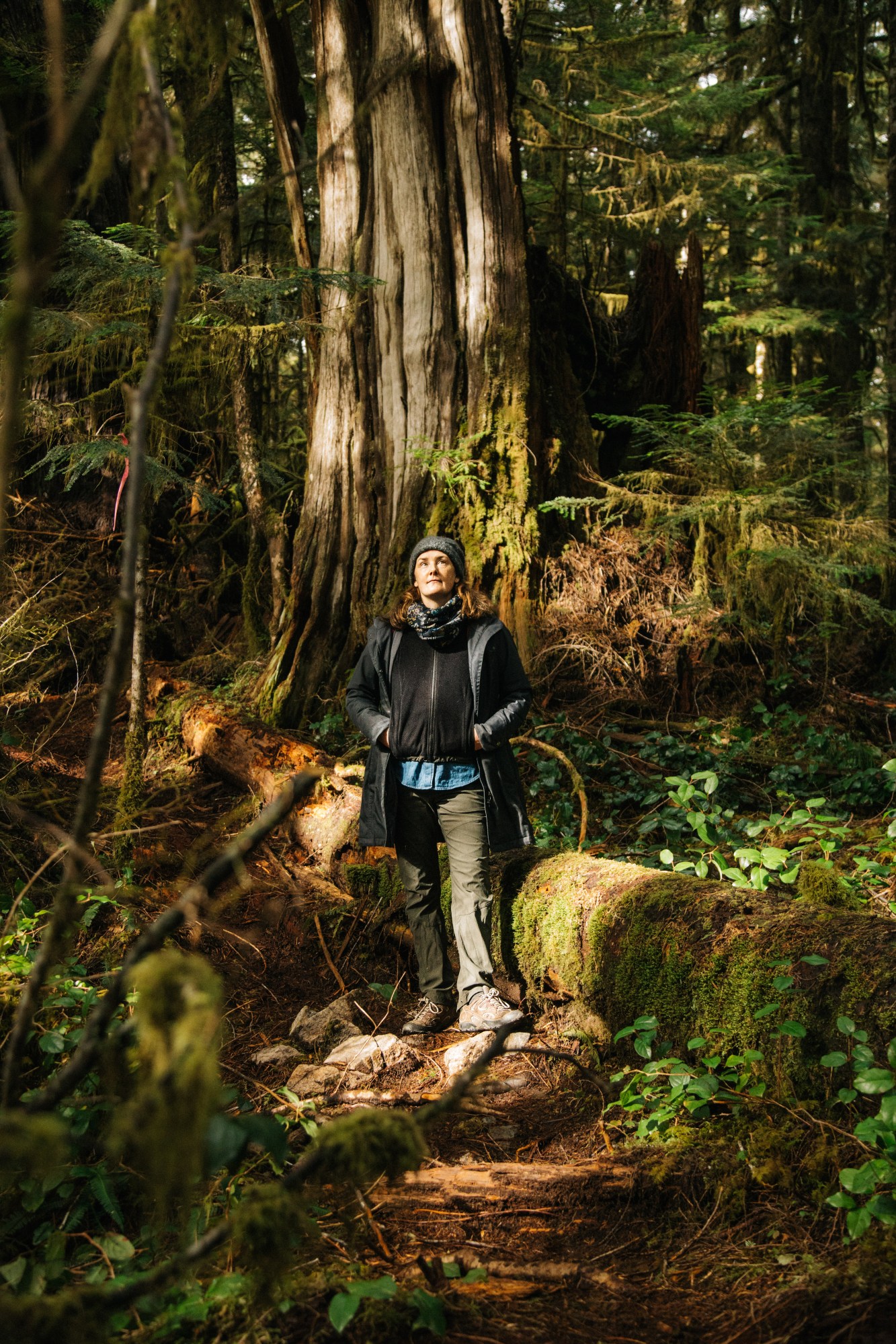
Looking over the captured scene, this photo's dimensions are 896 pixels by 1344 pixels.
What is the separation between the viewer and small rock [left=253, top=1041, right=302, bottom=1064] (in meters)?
3.79

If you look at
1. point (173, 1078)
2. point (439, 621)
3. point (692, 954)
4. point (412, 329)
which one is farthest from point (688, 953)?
point (412, 329)

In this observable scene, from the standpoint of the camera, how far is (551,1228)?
271cm

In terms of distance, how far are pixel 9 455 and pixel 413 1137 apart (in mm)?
1316

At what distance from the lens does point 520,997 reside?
4277 millimetres

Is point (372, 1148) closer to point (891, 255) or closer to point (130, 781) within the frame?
point (130, 781)

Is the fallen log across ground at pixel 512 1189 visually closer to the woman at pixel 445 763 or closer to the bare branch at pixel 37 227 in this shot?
the woman at pixel 445 763

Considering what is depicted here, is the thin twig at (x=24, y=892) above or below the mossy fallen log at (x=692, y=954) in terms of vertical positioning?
above

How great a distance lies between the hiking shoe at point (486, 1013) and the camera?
13.1 ft

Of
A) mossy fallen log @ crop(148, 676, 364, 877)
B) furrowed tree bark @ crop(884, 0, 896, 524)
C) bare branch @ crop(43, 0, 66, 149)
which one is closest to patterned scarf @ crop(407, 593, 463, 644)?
mossy fallen log @ crop(148, 676, 364, 877)

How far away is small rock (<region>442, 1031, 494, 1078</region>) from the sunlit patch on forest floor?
0.19 feet

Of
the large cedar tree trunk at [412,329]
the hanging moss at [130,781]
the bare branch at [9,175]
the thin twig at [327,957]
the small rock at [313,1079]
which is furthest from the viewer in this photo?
the large cedar tree trunk at [412,329]

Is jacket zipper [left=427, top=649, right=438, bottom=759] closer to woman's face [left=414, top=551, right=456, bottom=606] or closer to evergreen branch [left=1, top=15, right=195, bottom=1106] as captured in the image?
woman's face [left=414, top=551, right=456, bottom=606]

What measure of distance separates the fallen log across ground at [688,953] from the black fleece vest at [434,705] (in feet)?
2.67

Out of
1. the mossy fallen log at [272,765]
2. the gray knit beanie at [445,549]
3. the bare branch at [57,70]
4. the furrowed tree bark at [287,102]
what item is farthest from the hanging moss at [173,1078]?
the furrowed tree bark at [287,102]
